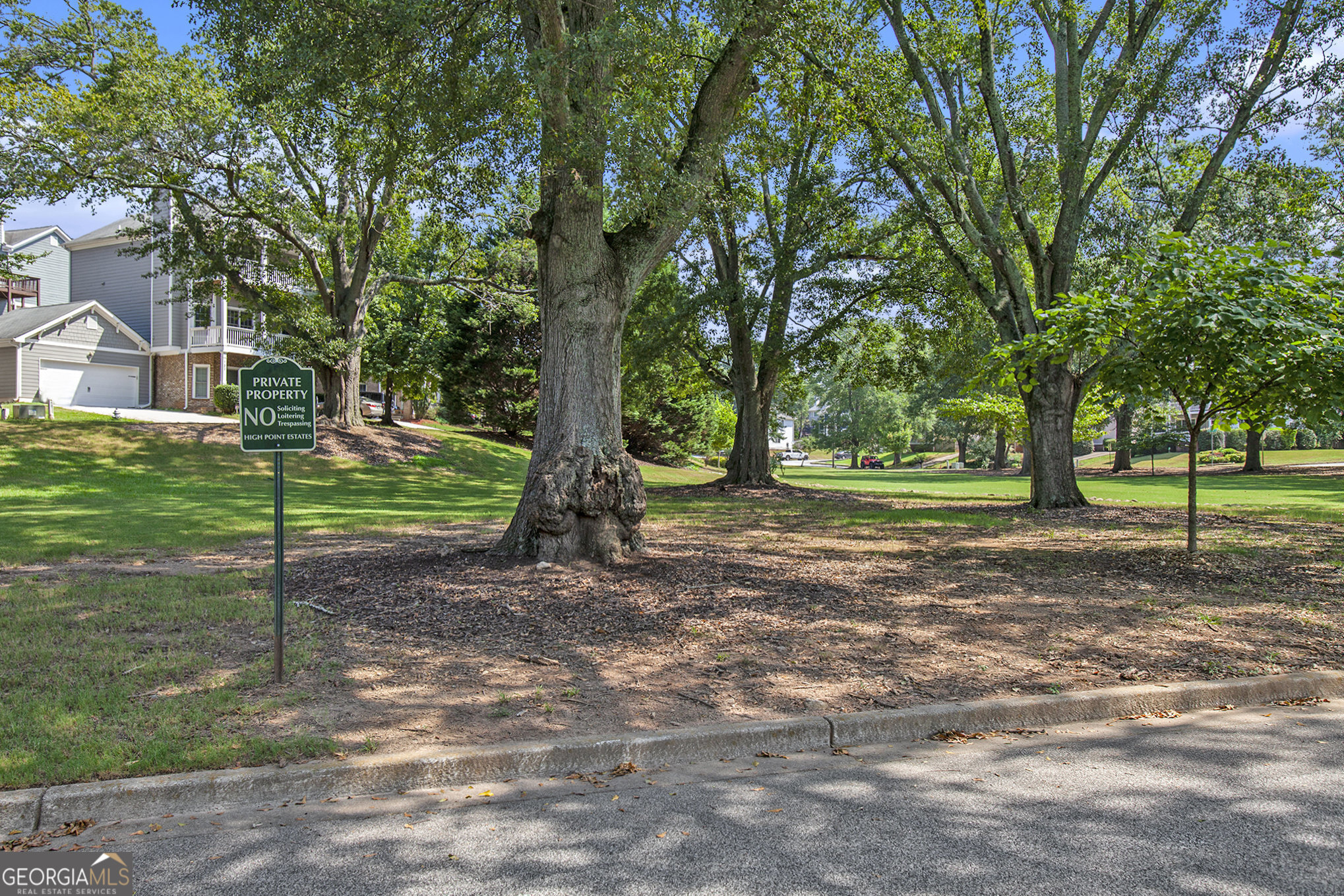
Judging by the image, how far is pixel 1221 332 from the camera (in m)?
7.59

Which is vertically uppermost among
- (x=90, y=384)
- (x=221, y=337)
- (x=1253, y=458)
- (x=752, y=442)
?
(x=221, y=337)

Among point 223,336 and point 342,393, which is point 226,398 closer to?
point 223,336

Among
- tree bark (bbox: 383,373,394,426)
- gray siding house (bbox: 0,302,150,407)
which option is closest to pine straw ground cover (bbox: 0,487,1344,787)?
tree bark (bbox: 383,373,394,426)

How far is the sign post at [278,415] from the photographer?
500 centimetres

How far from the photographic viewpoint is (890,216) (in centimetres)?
1848

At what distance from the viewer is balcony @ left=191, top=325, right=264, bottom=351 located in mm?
34562

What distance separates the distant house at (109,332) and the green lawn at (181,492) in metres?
8.16

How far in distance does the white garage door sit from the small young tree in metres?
37.0

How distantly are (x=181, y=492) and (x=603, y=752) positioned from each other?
16.8 metres

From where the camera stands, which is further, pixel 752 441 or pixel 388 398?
pixel 388 398

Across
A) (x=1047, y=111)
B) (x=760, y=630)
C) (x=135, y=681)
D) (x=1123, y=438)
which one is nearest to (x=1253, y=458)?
(x=1123, y=438)

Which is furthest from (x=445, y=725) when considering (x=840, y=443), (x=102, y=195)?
(x=840, y=443)

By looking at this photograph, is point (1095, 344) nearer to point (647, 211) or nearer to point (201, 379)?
point (647, 211)

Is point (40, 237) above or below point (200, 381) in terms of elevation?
above
